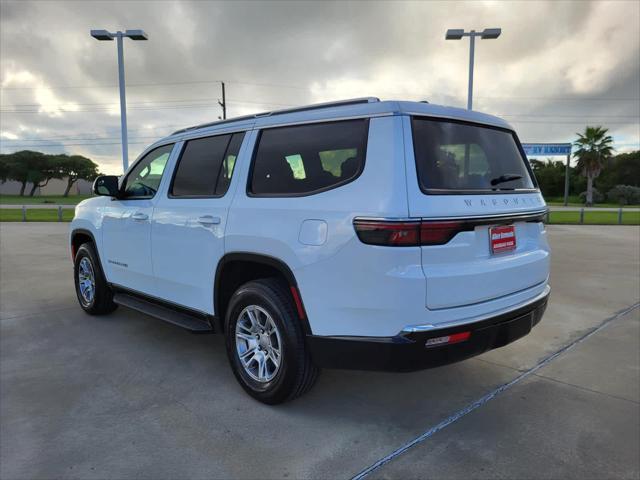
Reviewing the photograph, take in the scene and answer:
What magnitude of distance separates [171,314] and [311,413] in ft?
5.06

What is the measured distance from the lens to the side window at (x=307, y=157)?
2.72 metres

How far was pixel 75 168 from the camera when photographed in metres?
75.8

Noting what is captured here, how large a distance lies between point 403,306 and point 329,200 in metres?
0.73

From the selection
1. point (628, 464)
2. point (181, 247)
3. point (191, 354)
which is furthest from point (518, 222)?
point (191, 354)

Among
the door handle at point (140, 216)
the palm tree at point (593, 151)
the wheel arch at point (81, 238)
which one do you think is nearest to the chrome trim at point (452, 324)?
the door handle at point (140, 216)

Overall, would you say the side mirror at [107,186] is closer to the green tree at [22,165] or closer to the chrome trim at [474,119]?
the chrome trim at [474,119]

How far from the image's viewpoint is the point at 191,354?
414cm

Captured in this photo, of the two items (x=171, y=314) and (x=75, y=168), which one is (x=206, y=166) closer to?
(x=171, y=314)

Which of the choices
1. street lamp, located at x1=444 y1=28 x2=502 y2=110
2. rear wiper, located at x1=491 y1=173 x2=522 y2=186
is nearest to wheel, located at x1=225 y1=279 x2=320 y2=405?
rear wiper, located at x1=491 y1=173 x2=522 y2=186

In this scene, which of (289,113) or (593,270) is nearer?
(289,113)

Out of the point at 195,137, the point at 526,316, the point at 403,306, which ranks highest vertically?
the point at 195,137

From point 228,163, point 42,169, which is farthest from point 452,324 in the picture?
point 42,169

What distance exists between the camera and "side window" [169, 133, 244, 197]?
347cm

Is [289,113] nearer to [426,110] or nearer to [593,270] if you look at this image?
[426,110]
